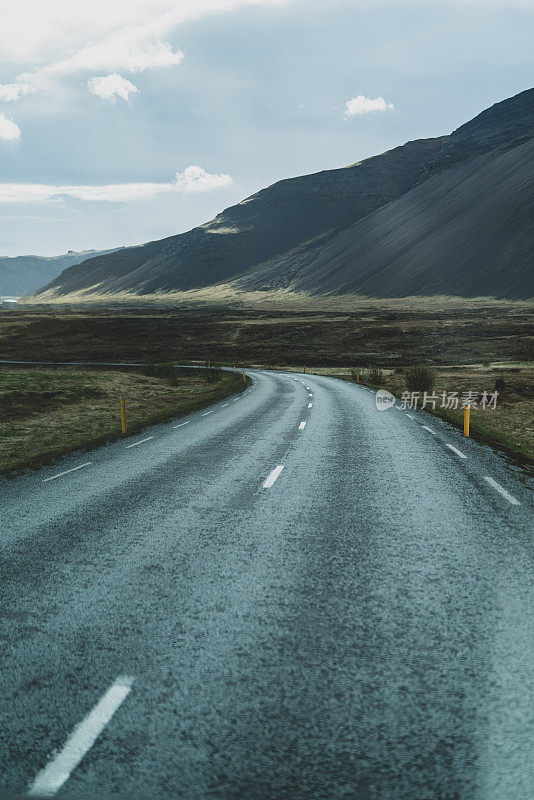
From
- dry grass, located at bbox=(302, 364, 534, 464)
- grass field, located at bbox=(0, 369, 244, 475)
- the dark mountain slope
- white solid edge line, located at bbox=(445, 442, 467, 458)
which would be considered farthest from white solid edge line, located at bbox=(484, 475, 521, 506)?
the dark mountain slope

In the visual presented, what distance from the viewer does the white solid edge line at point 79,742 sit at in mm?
3031

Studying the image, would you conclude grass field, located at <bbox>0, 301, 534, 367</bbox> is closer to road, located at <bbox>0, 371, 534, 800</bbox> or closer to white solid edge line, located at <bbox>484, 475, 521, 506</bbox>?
white solid edge line, located at <bbox>484, 475, 521, 506</bbox>

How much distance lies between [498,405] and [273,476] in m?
17.6

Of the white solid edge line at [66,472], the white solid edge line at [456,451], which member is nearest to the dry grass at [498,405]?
the white solid edge line at [456,451]

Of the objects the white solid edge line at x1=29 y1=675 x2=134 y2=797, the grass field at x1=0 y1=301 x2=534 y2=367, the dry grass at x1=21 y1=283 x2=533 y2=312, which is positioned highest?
the dry grass at x1=21 y1=283 x2=533 y2=312

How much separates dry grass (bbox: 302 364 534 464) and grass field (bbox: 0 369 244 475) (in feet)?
34.7

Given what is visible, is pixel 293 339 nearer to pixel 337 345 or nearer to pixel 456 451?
pixel 337 345

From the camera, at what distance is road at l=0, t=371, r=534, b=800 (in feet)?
10.2

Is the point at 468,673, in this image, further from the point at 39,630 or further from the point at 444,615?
the point at 39,630

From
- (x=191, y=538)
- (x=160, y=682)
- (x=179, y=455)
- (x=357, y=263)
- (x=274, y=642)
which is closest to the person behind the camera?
(x=160, y=682)

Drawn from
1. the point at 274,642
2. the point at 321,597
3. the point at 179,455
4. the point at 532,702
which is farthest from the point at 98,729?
the point at 179,455

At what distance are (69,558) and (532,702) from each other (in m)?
4.85

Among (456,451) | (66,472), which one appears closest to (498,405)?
(456,451)

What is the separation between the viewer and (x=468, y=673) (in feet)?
12.9
